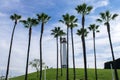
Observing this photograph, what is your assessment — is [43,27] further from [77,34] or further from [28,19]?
[77,34]

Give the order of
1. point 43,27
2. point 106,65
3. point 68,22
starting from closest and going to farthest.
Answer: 1. point 43,27
2. point 68,22
3. point 106,65

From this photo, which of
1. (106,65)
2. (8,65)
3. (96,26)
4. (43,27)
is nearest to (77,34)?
(96,26)

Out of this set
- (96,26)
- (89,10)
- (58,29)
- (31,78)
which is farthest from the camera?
(31,78)

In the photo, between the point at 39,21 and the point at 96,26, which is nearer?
the point at 39,21

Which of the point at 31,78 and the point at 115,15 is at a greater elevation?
the point at 115,15

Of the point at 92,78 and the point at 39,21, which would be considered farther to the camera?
the point at 92,78

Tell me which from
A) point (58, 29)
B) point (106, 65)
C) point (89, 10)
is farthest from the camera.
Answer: point (106, 65)

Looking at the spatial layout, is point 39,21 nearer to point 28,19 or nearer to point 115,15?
point 28,19

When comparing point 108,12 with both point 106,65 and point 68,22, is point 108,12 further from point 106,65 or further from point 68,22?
point 106,65

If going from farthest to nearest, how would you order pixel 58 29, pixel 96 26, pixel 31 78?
pixel 31 78 → pixel 58 29 → pixel 96 26

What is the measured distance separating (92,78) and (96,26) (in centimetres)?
2344

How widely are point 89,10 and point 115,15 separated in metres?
8.79

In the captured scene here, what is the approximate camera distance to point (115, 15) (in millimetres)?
77938

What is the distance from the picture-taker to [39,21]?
81.2 metres
